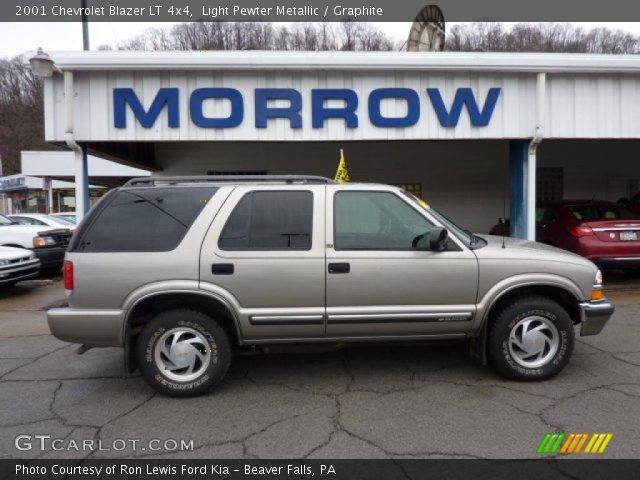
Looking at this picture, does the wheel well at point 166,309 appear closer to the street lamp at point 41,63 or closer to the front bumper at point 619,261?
the street lamp at point 41,63

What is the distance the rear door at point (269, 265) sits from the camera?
Answer: 381 centimetres

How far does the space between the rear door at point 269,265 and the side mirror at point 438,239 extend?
89cm

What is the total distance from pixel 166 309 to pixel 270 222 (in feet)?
3.68

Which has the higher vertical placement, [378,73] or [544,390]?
[378,73]

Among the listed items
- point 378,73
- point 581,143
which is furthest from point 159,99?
point 581,143

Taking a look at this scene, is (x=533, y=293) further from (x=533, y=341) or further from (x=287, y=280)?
(x=287, y=280)

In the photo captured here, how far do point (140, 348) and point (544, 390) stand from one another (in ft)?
11.0

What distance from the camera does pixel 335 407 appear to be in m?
3.70

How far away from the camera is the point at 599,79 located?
834 cm

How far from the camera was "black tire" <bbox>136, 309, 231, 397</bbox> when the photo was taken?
3.84 meters

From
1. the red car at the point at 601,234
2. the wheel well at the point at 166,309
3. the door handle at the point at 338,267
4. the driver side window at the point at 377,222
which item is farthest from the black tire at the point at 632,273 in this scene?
the wheel well at the point at 166,309
